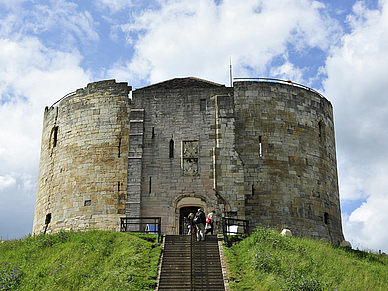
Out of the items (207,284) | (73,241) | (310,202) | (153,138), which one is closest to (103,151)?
(153,138)

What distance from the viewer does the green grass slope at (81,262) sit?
14.8 meters

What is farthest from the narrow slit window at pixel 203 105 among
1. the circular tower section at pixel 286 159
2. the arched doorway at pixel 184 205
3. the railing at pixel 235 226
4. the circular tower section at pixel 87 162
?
the railing at pixel 235 226

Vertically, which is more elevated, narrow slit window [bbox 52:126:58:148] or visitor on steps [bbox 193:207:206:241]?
narrow slit window [bbox 52:126:58:148]

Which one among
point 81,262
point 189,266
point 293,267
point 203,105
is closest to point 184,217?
point 203,105

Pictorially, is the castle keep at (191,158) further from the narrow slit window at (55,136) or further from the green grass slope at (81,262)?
the green grass slope at (81,262)

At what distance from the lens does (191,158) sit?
23.1 meters

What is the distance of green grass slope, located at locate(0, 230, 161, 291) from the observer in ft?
48.6

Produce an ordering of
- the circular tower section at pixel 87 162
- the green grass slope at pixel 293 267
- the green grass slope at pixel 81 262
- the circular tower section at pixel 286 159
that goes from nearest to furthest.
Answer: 1. the green grass slope at pixel 293 267
2. the green grass slope at pixel 81 262
3. the circular tower section at pixel 286 159
4. the circular tower section at pixel 87 162

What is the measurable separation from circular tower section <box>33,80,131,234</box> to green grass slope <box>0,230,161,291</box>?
432 centimetres

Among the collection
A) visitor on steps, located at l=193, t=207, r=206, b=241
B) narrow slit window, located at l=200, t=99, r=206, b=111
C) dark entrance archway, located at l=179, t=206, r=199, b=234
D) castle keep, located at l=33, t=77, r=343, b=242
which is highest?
narrow slit window, located at l=200, t=99, r=206, b=111

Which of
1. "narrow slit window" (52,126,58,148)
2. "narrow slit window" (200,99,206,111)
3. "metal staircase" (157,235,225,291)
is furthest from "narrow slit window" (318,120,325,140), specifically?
"narrow slit window" (52,126,58,148)

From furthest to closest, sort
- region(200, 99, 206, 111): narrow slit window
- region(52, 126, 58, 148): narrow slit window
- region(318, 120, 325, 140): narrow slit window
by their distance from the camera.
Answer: region(52, 126, 58, 148): narrow slit window
region(318, 120, 325, 140): narrow slit window
region(200, 99, 206, 111): narrow slit window

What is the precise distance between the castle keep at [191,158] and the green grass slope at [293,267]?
412 cm

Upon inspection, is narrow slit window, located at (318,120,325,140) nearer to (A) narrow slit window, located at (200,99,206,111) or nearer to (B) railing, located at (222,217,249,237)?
(A) narrow slit window, located at (200,99,206,111)
